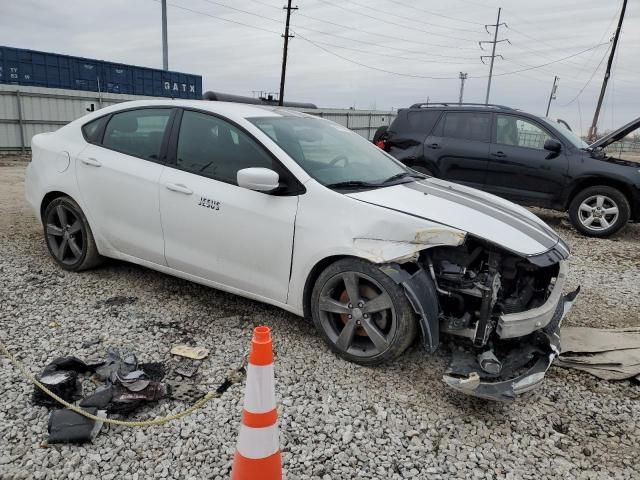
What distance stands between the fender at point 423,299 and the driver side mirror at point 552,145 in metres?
5.38

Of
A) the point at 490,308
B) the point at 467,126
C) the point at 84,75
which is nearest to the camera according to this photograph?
the point at 490,308

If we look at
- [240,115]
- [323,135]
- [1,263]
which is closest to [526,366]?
[323,135]

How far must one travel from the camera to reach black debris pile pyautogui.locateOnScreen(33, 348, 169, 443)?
93.6 inches

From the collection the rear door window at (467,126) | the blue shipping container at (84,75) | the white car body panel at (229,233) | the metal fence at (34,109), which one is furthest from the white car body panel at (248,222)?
the blue shipping container at (84,75)

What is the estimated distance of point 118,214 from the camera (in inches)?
157

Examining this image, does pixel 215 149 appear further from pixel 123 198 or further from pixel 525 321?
pixel 525 321

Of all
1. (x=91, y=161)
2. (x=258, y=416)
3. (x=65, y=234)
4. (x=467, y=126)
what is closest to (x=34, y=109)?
(x=65, y=234)

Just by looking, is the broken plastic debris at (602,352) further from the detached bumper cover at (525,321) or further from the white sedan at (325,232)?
the detached bumper cover at (525,321)

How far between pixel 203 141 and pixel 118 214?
3.27ft

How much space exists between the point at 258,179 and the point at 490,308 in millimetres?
1647

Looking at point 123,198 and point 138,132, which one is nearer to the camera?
point 123,198

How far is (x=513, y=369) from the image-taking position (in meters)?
2.88

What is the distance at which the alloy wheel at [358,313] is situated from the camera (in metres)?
3.00

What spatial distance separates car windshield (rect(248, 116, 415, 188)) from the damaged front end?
2.65 ft
